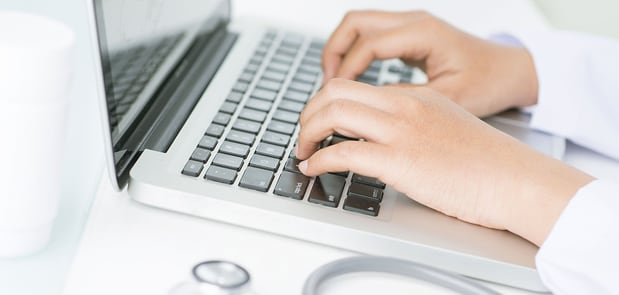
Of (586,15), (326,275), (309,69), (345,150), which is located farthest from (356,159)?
(586,15)

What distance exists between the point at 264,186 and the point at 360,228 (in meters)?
0.08

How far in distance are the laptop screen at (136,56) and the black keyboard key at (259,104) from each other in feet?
0.25

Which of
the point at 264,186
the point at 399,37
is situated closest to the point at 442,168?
the point at 264,186

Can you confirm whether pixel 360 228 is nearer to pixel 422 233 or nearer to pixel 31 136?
pixel 422 233

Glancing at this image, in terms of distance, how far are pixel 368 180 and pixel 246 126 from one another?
0.13 metres

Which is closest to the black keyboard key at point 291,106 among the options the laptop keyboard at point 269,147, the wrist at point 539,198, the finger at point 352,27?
the laptop keyboard at point 269,147

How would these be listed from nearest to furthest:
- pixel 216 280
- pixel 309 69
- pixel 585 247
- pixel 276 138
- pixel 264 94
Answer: pixel 216 280 < pixel 585 247 < pixel 276 138 < pixel 264 94 < pixel 309 69

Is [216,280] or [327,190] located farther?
[327,190]

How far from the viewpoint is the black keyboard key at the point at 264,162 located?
607 millimetres

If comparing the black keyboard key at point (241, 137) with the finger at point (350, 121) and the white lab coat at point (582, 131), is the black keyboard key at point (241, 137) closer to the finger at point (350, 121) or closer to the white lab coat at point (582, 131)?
the finger at point (350, 121)

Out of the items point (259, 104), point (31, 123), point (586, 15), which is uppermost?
point (31, 123)

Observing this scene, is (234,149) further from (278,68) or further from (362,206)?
(278,68)

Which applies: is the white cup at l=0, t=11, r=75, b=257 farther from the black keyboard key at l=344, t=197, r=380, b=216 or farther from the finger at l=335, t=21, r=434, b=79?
the finger at l=335, t=21, r=434, b=79

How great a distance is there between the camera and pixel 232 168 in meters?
0.60
